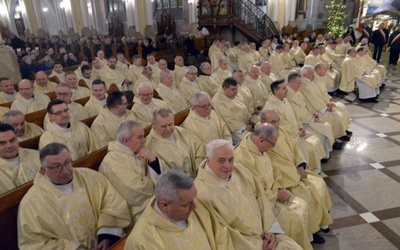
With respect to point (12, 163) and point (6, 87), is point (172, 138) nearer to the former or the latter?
point (12, 163)

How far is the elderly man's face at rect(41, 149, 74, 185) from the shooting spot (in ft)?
7.45

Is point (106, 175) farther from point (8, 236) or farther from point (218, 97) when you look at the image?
point (218, 97)

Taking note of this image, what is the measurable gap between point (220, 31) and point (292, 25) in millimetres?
4843

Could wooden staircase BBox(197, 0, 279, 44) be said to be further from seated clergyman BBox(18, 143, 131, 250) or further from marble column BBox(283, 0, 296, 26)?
seated clergyman BBox(18, 143, 131, 250)

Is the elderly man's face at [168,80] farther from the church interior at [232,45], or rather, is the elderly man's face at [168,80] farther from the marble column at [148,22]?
the marble column at [148,22]

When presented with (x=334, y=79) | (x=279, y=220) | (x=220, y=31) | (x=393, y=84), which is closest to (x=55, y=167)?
(x=279, y=220)

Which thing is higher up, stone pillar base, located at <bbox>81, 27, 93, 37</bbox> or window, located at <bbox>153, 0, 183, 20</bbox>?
window, located at <bbox>153, 0, 183, 20</bbox>

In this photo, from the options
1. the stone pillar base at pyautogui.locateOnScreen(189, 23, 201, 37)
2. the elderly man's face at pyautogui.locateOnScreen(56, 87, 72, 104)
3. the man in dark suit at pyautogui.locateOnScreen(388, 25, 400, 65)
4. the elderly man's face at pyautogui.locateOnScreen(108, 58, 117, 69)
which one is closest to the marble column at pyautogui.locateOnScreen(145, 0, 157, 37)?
the stone pillar base at pyautogui.locateOnScreen(189, 23, 201, 37)

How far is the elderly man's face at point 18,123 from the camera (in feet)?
12.1

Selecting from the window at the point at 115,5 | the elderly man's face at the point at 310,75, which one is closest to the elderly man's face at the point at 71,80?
the elderly man's face at the point at 310,75

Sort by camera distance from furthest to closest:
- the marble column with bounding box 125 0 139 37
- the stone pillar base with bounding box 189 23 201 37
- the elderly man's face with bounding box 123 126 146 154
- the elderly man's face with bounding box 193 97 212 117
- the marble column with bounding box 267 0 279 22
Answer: the marble column with bounding box 125 0 139 37 < the stone pillar base with bounding box 189 23 201 37 < the marble column with bounding box 267 0 279 22 < the elderly man's face with bounding box 193 97 212 117 < the elderly man's face with bounding box 123 126 146 154

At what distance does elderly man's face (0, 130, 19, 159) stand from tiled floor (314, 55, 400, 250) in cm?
320

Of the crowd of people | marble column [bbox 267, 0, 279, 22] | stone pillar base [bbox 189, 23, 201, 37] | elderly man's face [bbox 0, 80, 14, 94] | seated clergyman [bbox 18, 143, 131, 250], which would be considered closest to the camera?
the crowd of people

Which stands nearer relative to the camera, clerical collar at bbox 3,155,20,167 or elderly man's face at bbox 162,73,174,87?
clerical collar at bbox 3,155,20,167
